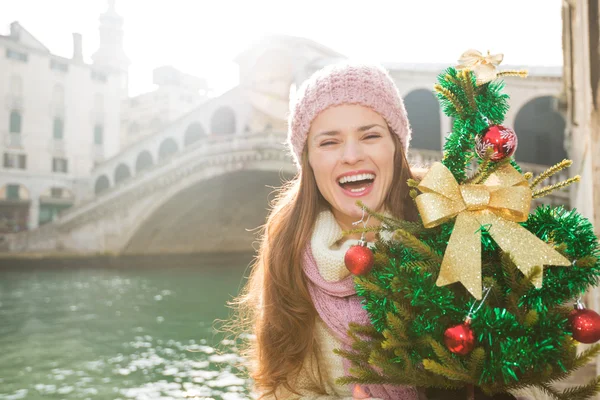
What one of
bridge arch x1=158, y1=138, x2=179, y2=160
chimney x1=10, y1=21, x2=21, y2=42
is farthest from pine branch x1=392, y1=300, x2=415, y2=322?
chimney x1=10, y1=21, x2=21, y2=42

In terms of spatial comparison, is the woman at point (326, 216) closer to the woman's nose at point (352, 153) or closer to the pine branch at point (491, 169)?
the woman's nose at point (352, 153)

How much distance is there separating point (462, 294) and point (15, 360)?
6.33 meters

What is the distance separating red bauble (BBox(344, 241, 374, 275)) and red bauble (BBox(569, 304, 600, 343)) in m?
0.40

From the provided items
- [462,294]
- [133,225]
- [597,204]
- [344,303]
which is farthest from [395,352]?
[133,225]

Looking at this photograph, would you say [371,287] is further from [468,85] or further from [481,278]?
[468,85]

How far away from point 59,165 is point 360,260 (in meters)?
24.3

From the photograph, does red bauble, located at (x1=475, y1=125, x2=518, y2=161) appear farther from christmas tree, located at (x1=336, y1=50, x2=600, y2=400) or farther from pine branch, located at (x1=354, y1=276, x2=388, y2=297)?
pine branch, located at (x1=354, y1=276, x2=388, y2=297)

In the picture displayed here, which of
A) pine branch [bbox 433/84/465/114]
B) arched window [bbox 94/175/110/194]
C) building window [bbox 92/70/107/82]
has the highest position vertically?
building window [bbox 92/70/107/82]

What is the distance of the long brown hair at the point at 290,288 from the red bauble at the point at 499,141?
479 millimetres

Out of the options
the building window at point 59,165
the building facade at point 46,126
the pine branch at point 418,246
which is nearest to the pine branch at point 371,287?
the pine branch at point 418,246

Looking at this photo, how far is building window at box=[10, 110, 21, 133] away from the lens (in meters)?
21.7

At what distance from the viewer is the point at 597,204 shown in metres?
2.29

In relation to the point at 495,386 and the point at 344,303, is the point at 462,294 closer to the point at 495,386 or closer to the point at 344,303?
the point at 495,386

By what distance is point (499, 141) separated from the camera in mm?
992
